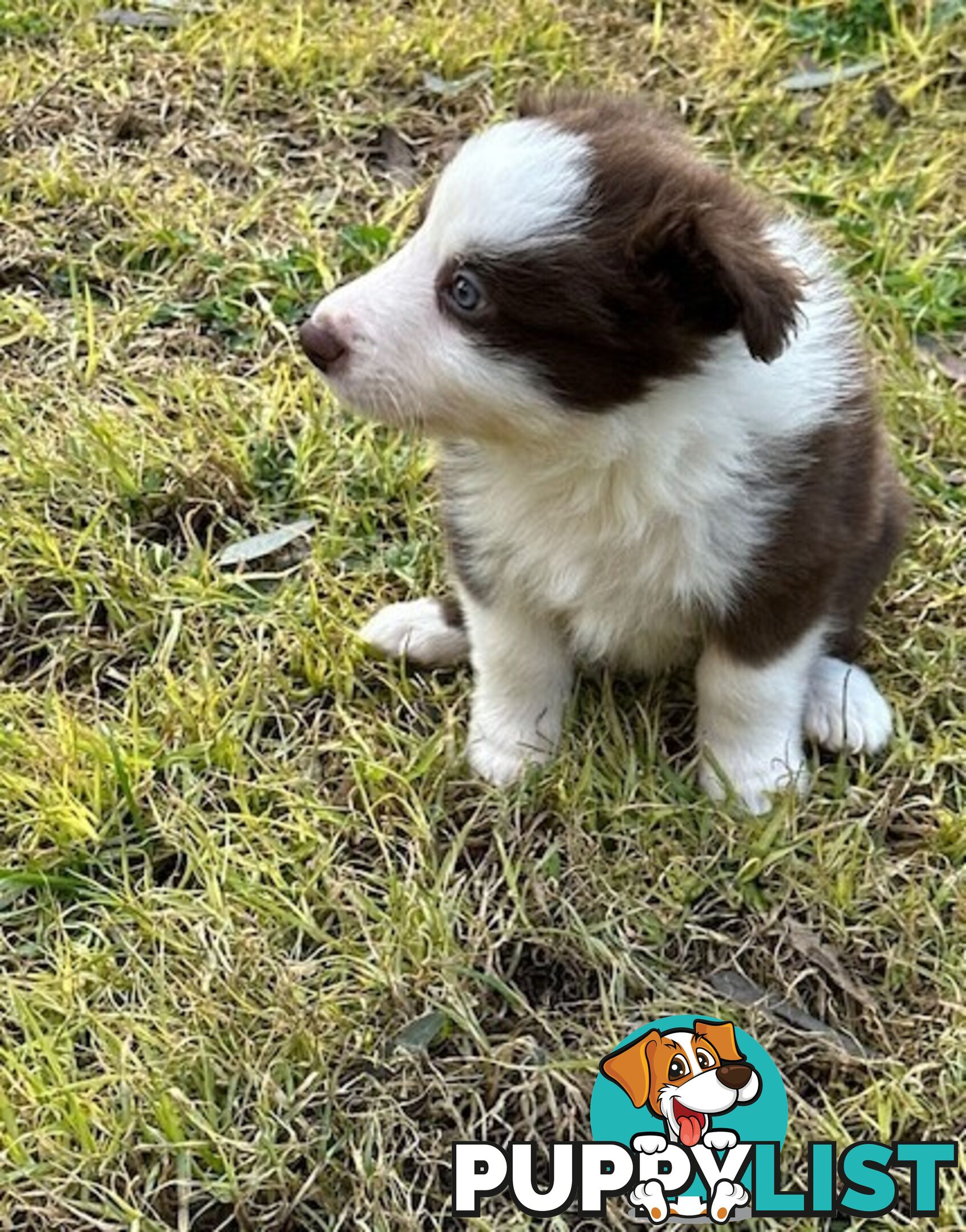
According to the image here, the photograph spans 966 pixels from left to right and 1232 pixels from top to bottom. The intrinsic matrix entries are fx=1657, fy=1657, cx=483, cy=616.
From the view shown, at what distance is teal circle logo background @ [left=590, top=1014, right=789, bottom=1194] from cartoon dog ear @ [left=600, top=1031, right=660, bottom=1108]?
10mm

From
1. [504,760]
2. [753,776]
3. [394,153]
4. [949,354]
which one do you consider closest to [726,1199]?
[753,776]

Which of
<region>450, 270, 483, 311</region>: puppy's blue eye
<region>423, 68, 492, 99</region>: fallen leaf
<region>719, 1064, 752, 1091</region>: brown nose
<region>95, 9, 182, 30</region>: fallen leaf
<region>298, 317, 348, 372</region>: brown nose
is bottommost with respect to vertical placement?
<region>719, 1064, 752, 1091</region>: brown nose

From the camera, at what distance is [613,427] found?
2729 millimetres

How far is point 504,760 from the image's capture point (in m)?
3.36

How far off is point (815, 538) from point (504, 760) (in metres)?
0.82

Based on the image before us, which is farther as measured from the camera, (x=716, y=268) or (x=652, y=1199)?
(x=652, y=1199)

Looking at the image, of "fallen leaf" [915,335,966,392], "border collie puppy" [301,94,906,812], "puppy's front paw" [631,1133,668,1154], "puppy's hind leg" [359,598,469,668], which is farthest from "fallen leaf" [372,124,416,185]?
"puppy's front paw" [631,1133,668,1154]

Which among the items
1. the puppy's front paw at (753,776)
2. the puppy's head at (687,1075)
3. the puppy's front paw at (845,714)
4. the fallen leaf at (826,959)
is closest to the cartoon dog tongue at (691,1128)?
the puppy's head at (687,1075)

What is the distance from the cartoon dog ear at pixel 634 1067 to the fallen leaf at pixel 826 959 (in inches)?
14.0

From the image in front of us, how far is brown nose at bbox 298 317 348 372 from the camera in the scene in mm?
2713

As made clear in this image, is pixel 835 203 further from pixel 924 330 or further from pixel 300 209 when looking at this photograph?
pixel 300 209

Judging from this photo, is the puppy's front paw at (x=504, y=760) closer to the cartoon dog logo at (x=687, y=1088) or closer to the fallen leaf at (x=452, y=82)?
the cartoon dog logo at (x=687, y=1088)

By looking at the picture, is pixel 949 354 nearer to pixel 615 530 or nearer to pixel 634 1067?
pixel 615 530

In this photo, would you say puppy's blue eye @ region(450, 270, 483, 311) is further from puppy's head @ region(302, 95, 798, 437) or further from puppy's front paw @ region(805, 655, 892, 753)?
puppy's front paw @ region(805, 655, 892, 753)
